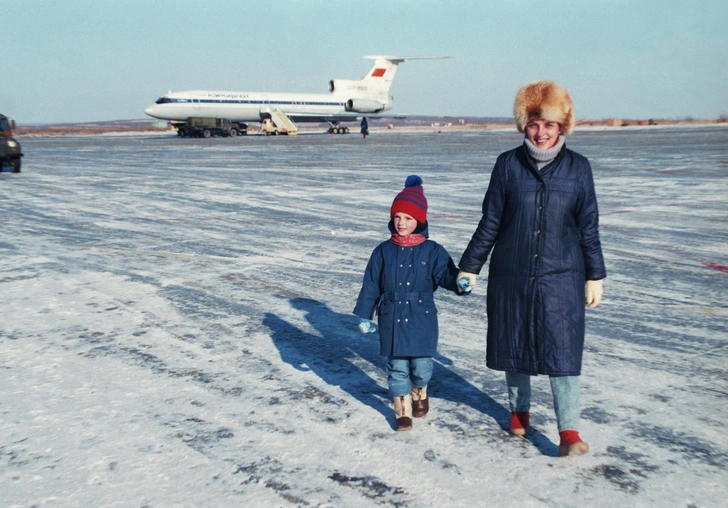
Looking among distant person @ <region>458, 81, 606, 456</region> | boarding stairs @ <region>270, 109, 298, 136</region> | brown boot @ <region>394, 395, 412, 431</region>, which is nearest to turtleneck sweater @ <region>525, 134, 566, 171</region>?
distant person @ <region>458, 81, 606, 456</region>

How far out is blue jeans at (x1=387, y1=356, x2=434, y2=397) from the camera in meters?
3.75

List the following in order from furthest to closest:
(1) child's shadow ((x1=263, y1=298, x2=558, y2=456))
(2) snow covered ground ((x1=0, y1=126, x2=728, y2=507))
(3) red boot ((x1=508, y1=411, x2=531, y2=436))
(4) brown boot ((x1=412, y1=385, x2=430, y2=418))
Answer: (1) child's shadow ((x1=263, y1=298, x2=558, y2=456)) → (4) brown boot ((x1=412, y1=385, x2=430, y2=418)) → (3) red boot ((x1=508, y1=411, x2=531, y2=436)) → (2) snow covered ground ((x1=0, y1=126, x2=728, y2=507))

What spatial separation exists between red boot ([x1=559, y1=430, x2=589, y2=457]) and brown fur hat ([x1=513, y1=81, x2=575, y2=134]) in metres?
1.50

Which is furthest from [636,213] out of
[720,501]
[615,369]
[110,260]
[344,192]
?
[720,501]

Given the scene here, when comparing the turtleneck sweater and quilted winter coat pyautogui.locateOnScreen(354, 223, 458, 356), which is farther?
quilted winter coat pyautogui.locateOnScreen(354, 223, 458, 356)

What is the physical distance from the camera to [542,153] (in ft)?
11.1

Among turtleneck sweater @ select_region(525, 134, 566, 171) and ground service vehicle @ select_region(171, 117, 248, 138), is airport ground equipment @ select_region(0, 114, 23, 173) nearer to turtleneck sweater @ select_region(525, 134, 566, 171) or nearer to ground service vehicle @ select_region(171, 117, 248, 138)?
turtleneck sweater @ select_region(525, 134, 566, 171)

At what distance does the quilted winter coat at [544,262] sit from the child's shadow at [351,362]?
1.74 ft

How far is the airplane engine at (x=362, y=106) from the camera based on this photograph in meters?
62.7

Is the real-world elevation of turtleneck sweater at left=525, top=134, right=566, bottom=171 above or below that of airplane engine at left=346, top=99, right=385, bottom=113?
below

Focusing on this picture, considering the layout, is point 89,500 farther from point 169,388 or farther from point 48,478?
point 169,388

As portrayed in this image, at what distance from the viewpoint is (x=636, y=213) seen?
36.1 ft

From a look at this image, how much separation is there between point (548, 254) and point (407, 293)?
780mm

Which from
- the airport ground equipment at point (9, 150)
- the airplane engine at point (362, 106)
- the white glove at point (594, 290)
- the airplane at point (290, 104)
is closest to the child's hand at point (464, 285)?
the white glove at point (594, 290)
